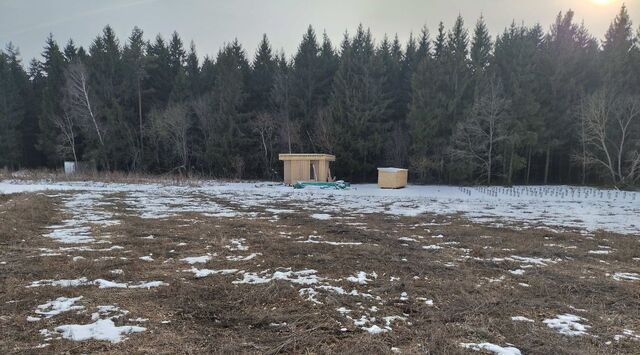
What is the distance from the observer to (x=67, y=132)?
125 ft

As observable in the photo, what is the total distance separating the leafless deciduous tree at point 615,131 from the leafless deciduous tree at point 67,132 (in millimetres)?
43075

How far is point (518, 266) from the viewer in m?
7.02

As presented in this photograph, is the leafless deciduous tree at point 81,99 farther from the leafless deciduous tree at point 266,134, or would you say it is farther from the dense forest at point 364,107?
the leafless deciduous tree at point 266,134

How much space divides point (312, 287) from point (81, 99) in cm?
3797

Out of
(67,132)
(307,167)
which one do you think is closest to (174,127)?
(67,132)

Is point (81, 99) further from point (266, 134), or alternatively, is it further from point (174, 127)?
point (266, 134)

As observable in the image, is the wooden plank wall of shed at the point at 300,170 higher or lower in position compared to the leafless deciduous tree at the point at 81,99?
lower

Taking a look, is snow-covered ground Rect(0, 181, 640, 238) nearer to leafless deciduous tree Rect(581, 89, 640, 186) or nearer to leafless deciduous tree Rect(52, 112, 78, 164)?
leafless deciduous tree Rect(581, 89, 640, 186)

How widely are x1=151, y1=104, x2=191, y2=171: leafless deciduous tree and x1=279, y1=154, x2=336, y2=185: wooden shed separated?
11.4 metres

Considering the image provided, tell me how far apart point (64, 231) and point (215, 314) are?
709 cm

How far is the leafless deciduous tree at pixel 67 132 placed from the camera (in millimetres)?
37188

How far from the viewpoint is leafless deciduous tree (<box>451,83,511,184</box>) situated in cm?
3006

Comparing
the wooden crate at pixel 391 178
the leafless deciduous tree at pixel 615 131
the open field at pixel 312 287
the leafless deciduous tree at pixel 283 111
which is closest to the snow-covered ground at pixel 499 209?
the open field at pixel 312 287

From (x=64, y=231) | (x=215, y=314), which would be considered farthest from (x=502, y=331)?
(x=64, y=231)
